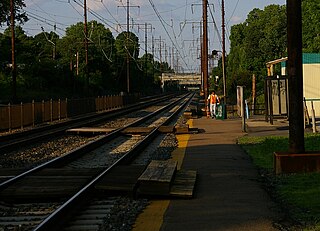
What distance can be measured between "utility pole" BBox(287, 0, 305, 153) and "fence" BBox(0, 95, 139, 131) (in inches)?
812

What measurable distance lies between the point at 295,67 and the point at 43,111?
2814cm

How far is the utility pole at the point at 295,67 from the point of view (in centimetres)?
1361

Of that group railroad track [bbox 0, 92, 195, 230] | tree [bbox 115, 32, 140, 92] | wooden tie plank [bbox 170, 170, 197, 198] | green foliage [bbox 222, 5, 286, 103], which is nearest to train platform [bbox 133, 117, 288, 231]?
wooden tie plank [bbox 170, 170, 197, 198]

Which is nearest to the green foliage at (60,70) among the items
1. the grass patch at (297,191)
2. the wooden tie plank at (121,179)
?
the grass patch at (297,191)

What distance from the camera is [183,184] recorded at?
11.5 meters

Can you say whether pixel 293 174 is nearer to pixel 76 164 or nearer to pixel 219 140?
pixel 76 164

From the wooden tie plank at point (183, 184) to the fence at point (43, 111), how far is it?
20561mm

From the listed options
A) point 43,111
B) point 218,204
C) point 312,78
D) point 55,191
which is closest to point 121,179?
point 55,191

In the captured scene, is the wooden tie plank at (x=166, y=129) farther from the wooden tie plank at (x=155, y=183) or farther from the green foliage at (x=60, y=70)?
the green foliage at (x=60, y=70)

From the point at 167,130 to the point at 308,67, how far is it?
11.0 meters

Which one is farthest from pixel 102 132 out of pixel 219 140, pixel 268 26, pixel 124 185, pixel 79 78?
pixel 268 26

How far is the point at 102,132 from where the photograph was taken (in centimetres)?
2959

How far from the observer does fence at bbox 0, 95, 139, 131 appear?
32481 mm

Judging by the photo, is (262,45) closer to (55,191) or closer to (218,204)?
(55,191)
